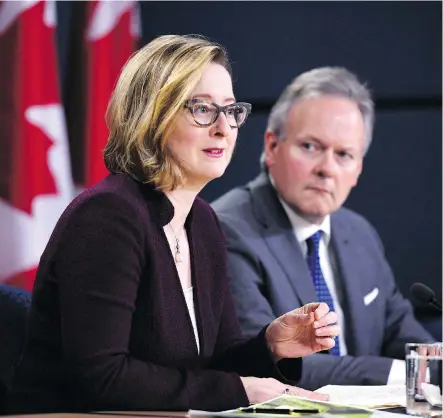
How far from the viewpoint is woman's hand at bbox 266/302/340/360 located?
5.26 ft

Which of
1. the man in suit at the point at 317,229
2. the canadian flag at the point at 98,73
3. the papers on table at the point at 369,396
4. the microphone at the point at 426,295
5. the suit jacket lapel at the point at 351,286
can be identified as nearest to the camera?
the papers on table at the point at 369,396

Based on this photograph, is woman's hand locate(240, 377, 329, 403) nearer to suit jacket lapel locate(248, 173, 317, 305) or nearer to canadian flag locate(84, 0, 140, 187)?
suit jacket lapel locate(248, 173, 317, 305)

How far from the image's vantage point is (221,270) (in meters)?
1.84

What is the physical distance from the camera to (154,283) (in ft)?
5.17

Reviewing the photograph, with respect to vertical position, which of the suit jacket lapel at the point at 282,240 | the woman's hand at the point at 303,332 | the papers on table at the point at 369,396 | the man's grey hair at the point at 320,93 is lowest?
the papers on table at the point at 369,396

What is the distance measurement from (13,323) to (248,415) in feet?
2.31

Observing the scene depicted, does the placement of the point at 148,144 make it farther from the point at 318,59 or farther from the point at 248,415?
the point at 318,59

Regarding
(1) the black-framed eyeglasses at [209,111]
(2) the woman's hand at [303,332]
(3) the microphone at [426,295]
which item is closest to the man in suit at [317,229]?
(3) the microphone at [426,295]

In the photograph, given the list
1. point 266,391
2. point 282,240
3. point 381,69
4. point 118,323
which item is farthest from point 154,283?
point 381,69

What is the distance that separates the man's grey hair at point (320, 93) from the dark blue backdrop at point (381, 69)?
1.62ft

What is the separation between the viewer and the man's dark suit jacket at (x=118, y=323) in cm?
146

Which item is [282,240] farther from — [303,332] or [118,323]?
[118,323]

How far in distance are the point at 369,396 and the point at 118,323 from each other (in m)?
0.51

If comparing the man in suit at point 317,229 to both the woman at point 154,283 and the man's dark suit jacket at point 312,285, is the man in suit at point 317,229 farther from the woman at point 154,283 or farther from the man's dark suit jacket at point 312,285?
the woman at point 154,283
